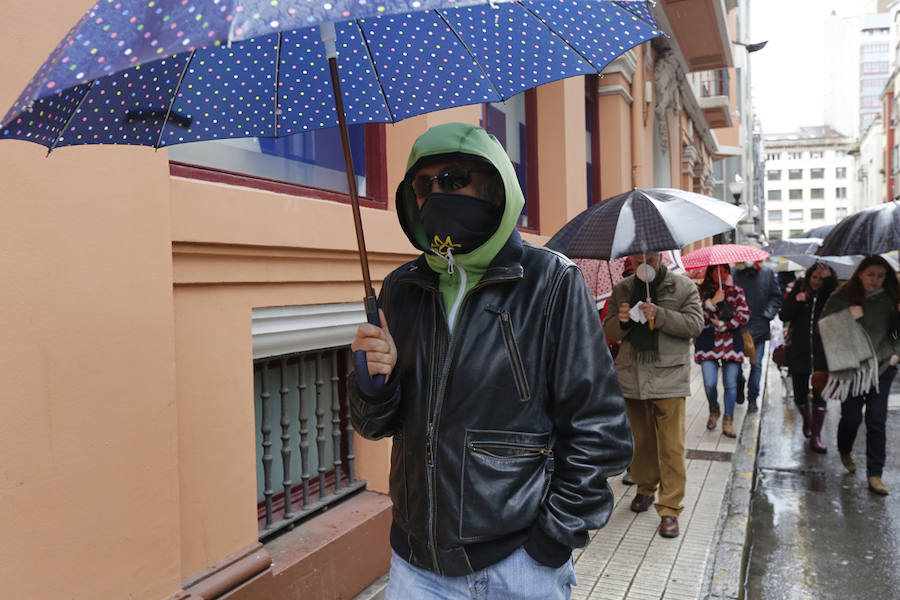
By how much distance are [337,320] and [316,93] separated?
79.4 inches

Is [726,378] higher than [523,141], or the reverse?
[523,141]

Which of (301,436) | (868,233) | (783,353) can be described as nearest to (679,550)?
(301,436)

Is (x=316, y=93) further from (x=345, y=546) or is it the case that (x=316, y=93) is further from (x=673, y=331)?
(x=673, y=331)

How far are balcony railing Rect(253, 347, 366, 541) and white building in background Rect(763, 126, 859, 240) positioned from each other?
113366mm

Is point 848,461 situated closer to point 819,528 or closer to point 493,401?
point 819,528

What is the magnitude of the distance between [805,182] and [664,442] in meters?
118

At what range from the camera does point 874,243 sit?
17.6 ft

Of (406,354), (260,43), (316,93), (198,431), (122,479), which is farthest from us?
(198,431)

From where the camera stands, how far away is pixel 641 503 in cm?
536

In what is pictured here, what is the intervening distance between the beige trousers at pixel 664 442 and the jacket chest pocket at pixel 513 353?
315cm

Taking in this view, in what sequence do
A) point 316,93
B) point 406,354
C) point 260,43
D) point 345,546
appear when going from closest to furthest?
point 406,354
point 260,43
point 316,93
point 345,546

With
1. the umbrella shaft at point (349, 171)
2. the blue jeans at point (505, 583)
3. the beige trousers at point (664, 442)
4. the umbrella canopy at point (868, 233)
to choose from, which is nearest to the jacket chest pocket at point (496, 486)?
the blue jeans at point (505, 583)

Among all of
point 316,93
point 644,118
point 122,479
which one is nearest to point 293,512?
point 122,479

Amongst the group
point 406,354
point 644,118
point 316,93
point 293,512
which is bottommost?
point 293,512
